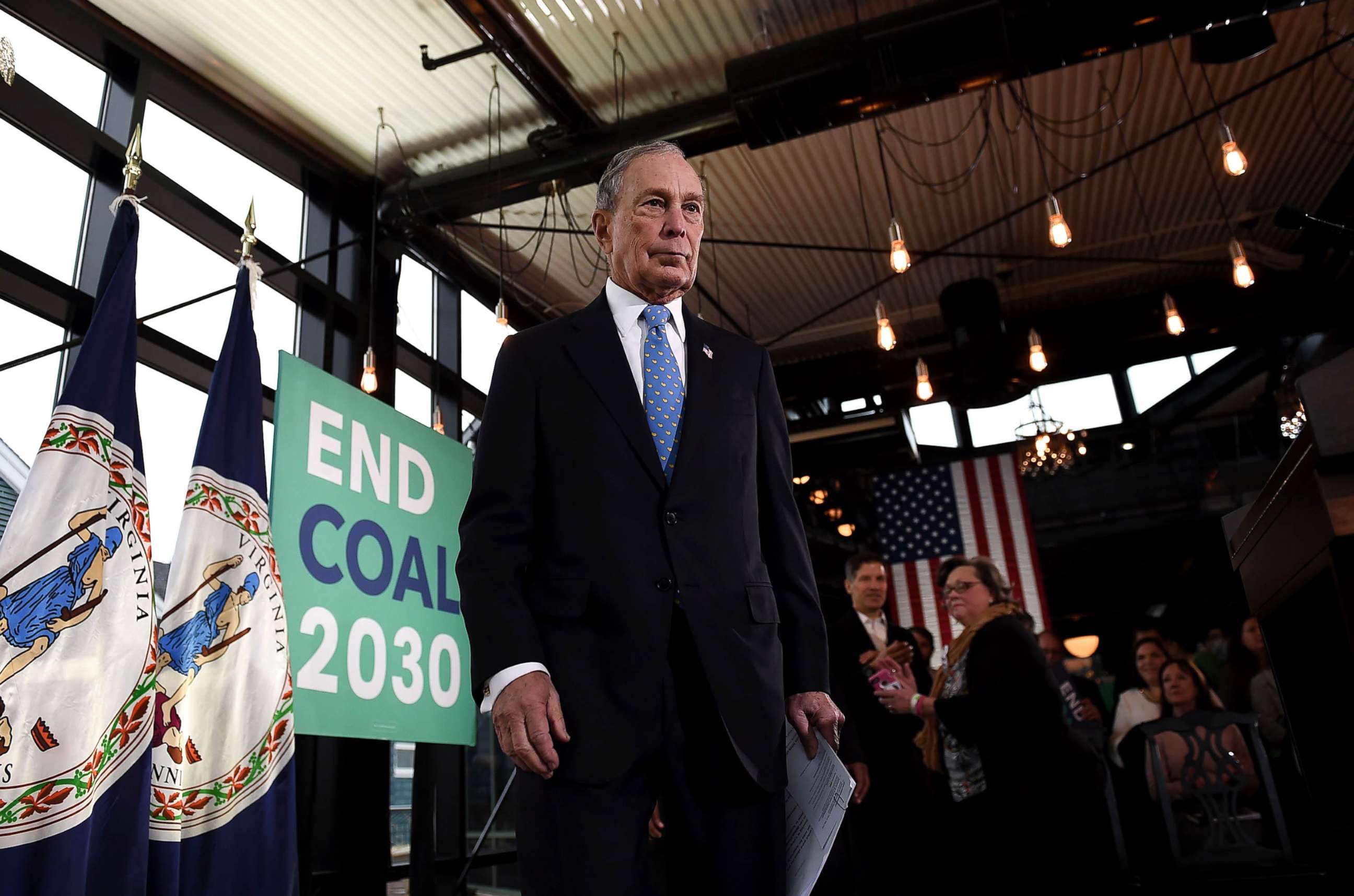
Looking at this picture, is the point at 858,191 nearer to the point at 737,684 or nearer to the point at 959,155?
the point at 959,155

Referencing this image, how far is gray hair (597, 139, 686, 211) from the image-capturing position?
4.70 ft

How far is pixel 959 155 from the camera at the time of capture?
6410 mm

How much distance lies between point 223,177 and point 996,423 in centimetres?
788

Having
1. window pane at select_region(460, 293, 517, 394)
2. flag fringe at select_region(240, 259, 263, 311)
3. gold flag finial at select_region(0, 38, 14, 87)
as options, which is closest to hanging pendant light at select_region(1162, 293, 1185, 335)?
window pane at select_region(460, 293, 517, 394)

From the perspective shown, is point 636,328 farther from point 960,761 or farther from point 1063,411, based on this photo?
point 1063,411

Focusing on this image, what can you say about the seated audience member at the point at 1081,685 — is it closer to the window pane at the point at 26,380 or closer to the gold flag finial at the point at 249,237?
the gold flag finial at the point at 249,237

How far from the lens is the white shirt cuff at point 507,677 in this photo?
110 centimetres

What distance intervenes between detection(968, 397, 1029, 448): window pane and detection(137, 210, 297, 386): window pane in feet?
24.5

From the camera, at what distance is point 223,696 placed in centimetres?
245

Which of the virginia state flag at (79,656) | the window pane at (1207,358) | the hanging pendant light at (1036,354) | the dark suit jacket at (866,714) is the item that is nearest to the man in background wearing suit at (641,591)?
the virginia state flag at (79,656)

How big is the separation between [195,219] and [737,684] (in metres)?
4.69

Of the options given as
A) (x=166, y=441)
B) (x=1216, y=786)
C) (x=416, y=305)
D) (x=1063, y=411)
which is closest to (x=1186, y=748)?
(x=1216, y=786)

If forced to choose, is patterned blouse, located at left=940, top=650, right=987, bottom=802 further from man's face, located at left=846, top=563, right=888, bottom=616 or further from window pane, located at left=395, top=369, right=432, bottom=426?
window pane, located at left=395, top=369, right=432, bottom=426

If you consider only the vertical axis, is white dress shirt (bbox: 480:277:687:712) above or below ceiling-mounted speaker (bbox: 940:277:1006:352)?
below
